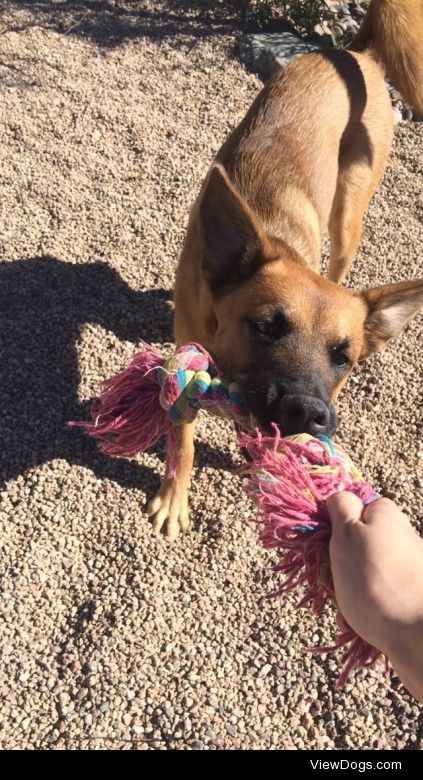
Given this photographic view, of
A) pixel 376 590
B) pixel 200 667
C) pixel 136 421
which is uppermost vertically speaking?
pixel 376 590

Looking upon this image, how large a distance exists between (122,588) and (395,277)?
352 cm

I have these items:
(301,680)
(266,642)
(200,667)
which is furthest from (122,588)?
(301,680)

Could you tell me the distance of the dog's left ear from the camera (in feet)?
10.2

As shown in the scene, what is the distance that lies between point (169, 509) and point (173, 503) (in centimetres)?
4

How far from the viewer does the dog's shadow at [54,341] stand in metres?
3.79

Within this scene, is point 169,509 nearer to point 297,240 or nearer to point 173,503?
point 173,503

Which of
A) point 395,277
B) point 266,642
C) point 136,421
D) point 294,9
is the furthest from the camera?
point 294,9

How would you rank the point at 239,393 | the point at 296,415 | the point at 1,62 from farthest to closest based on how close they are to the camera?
the point at 1,62 → the point at 239,393 → the point at 296,415

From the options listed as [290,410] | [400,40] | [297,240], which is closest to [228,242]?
[297,240]

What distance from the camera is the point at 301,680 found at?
3.18 metres

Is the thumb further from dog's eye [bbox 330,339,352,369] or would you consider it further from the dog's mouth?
dog's eye [bbox 330,339,352,369]

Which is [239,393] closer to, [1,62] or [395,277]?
[395,277]

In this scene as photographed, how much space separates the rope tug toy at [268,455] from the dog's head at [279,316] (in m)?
0.11

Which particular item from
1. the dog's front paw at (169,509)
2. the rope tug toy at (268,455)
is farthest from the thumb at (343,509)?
the dog's front paw at (169,509)
